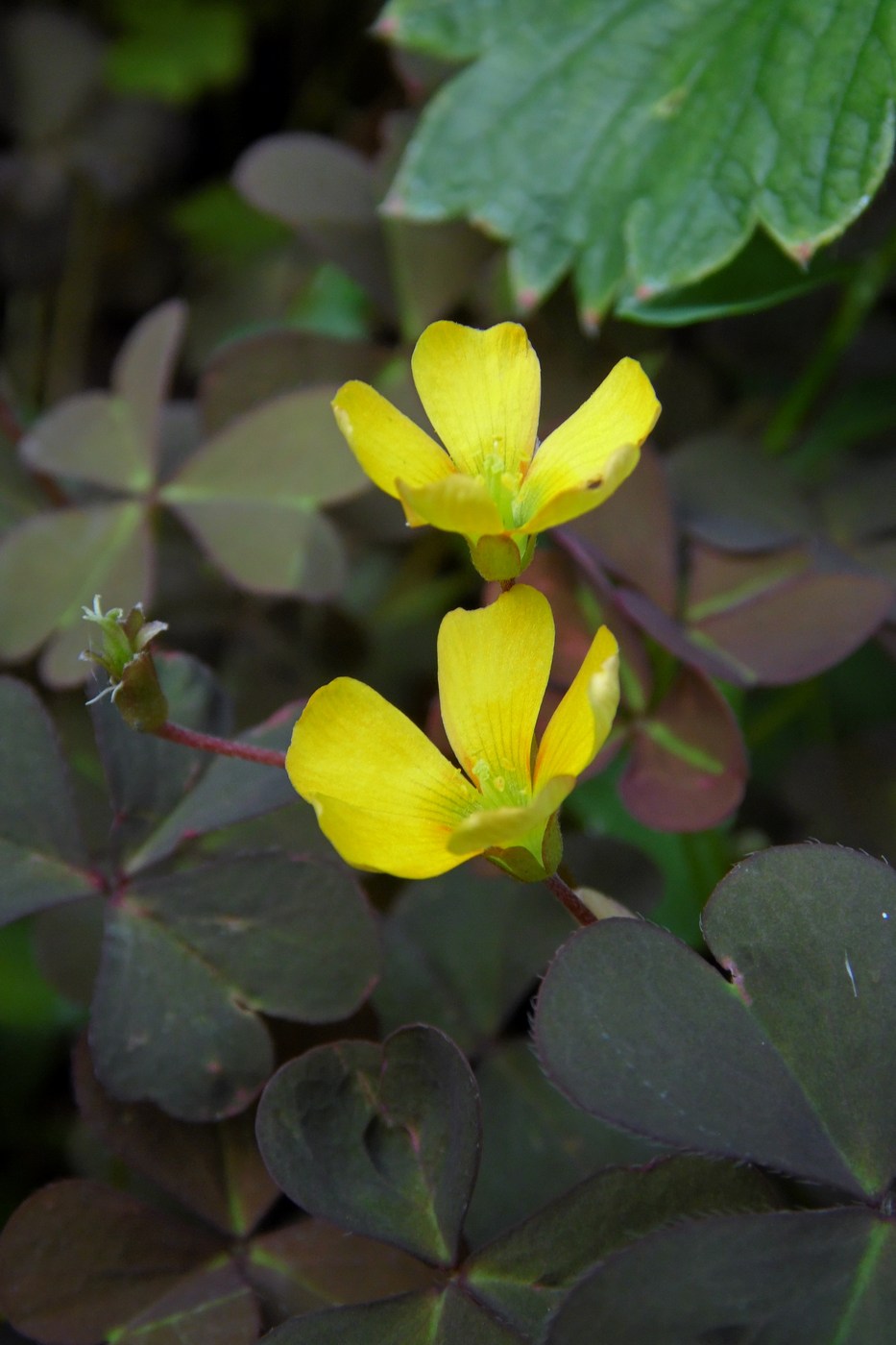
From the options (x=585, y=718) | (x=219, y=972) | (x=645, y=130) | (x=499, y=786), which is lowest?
(x=219, y=972)

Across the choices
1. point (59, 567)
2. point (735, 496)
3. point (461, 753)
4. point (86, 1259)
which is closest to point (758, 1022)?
point (461, 753)

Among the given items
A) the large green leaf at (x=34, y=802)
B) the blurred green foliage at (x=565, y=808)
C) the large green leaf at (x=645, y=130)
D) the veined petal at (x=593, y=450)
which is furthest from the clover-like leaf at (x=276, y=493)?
the veined petal at (x=593, y=450)

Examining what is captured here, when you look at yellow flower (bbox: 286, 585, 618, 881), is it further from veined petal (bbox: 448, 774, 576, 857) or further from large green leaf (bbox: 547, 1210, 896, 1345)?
large green leaf (bbox: 547, 1210, 896, 1345)

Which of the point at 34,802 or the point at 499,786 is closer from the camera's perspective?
Answer: the point at 499,786

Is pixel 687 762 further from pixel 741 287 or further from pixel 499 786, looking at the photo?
pixel 741 287

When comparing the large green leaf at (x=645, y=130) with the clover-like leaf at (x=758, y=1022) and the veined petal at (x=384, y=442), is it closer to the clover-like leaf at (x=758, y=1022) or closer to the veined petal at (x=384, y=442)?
the veined petal at (x=384, y=442)
